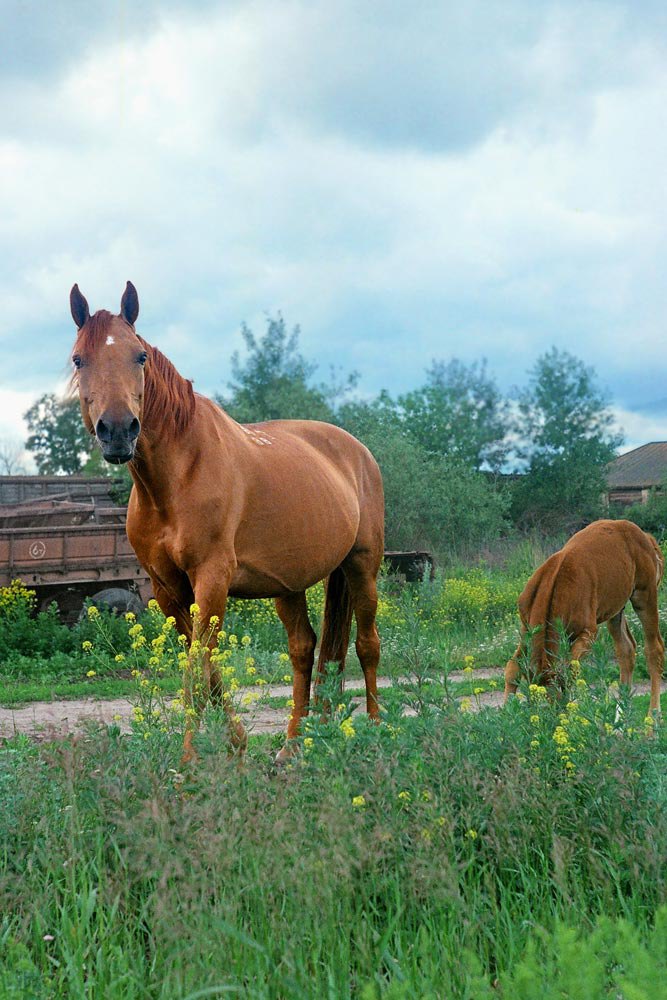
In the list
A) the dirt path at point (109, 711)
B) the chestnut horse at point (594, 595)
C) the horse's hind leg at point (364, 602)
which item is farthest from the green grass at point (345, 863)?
→ the dirt path at point (109, 711)

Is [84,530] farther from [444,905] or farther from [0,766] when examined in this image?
[444,905]

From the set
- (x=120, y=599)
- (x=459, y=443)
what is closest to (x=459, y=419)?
(x=459, y=443)

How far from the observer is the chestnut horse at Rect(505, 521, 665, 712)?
6.09 metres

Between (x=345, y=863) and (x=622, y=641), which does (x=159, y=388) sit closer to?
(x=345, y=863)

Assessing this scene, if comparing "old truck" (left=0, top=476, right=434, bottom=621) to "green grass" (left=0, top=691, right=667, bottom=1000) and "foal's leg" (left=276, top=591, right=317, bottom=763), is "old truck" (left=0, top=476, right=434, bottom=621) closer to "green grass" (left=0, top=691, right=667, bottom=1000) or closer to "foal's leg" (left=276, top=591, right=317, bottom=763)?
"foal's leg" (left=276, top=591, right=317, bottom=763)

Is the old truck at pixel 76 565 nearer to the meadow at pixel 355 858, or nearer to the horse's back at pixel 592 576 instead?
the horse's back at pixel 592 576

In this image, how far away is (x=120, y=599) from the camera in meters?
12.6

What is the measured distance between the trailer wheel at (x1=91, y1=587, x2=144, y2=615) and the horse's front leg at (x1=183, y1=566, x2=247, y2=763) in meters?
8.05

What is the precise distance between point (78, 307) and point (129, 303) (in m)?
0.24

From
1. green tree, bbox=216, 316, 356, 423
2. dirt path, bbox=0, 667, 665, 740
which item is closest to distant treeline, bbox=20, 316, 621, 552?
green tree, bbox=216, 316, 356, 423

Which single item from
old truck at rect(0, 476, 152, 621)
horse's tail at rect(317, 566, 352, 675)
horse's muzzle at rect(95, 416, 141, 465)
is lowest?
horse's tail at rect(317, 566, 352, 675)

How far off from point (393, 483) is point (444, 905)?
2017cm

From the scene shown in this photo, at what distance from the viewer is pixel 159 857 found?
2.50m

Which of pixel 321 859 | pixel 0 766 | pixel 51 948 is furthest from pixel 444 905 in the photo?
pixel 0 766
